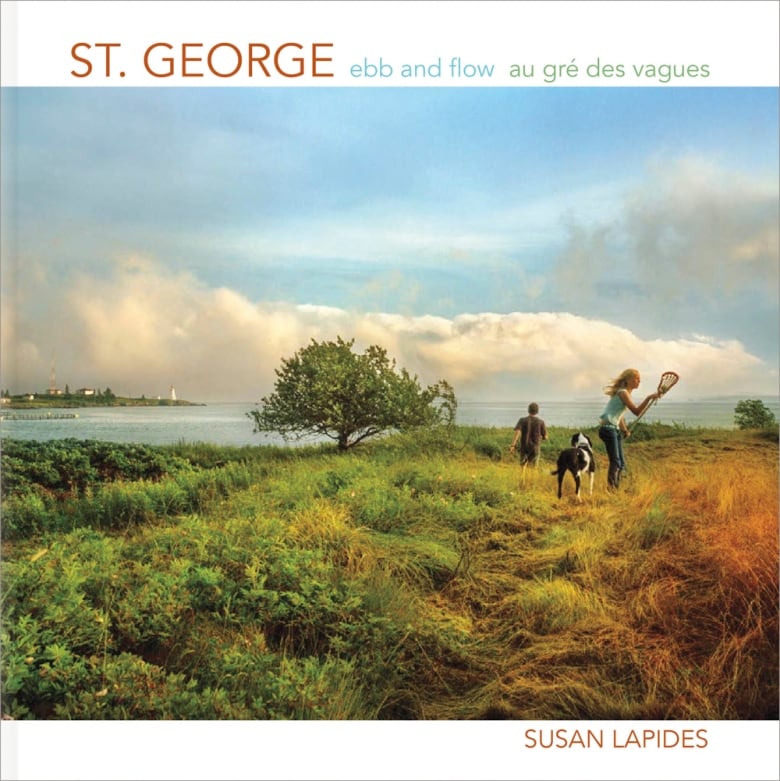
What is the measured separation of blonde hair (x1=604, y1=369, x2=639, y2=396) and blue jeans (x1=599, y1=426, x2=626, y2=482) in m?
0.24

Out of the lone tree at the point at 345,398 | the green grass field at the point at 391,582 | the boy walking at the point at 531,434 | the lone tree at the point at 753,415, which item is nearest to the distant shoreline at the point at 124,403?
the green grass field at the point at 391,582

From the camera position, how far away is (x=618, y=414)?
4.61 metres

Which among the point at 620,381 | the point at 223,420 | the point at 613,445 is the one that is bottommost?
the point at 613,445

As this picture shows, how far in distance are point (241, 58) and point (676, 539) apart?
3.88 metres

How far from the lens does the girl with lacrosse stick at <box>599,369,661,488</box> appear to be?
455 centimetres

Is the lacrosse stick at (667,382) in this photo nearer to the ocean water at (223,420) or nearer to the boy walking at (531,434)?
the ocean water at (223,420)

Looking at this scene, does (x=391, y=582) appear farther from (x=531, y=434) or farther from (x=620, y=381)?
(x=620, y=381)

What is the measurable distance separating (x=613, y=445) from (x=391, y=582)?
1639mm

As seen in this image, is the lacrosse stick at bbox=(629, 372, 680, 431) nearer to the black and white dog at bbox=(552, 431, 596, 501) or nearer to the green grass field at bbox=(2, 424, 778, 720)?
the green grass field at bbox=(2, 424, 778, 720)

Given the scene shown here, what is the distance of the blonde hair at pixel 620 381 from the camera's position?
4.53 metres

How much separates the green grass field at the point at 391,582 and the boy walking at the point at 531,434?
0.08 m

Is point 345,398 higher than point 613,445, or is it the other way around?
point 345,398

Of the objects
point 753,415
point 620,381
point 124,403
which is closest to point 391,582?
point 620,381

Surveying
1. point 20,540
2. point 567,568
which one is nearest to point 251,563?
point 20,540
